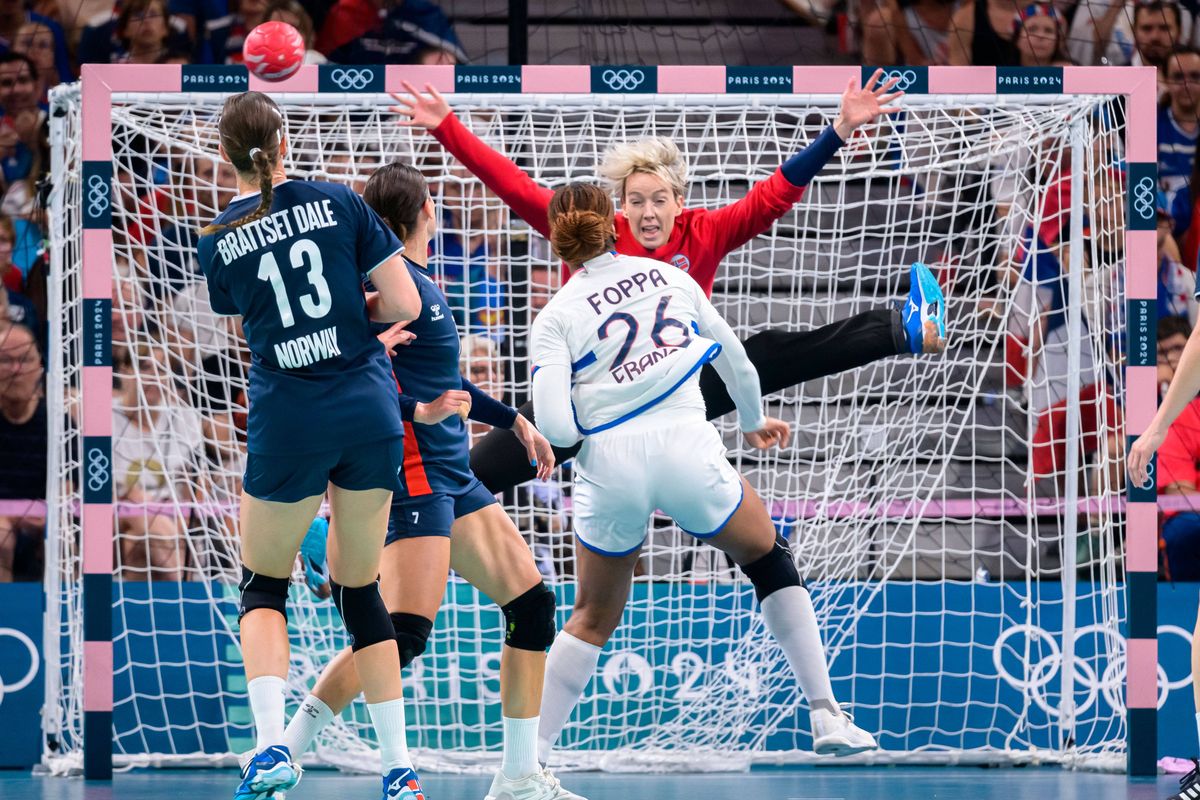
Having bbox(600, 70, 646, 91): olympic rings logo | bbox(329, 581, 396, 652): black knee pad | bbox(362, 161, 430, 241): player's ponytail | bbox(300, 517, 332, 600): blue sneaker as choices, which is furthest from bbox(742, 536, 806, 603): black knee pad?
bbox(600, 70, 646, 91): olympic rings logo

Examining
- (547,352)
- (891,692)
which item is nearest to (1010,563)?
(891,692)

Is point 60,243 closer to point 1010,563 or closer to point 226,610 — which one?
point 226,610

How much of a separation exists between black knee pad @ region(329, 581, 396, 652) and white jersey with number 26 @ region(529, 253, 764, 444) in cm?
74

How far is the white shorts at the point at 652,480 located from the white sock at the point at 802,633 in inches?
13.4

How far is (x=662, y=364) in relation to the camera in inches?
175

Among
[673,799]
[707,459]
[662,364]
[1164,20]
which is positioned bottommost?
[673,799]

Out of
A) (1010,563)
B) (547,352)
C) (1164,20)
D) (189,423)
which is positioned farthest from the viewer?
(1164,20)

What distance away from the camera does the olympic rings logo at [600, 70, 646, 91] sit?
5875mm

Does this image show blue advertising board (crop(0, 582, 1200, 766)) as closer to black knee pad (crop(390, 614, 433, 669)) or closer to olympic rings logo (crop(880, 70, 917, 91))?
black knee pad (crop(390, 614, 433, 669))

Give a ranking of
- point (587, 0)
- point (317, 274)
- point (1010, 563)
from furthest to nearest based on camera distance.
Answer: point (587, 0), point (1010, 563), point (317, 274)

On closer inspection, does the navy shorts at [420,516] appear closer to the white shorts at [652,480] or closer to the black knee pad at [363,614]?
the black knee pad at [363,614]

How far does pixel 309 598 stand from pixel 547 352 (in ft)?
8.78

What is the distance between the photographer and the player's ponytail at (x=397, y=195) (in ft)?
14.6

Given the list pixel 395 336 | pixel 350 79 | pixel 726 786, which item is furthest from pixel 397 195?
pixel 726 786
